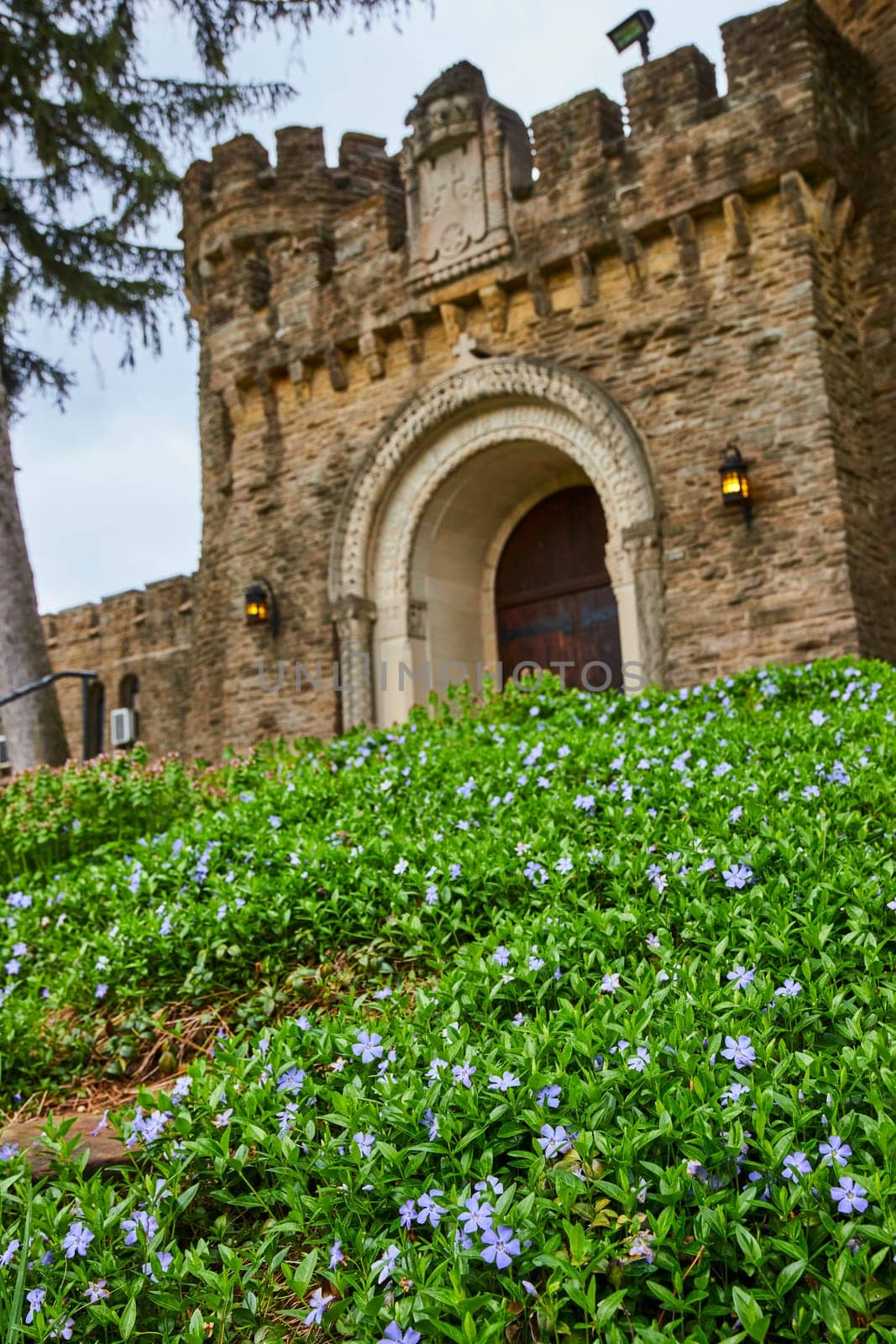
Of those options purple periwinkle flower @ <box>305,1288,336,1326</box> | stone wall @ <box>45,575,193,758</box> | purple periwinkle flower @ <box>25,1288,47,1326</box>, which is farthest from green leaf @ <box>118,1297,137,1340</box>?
stone wall @ <box>45,575,193,758</box>

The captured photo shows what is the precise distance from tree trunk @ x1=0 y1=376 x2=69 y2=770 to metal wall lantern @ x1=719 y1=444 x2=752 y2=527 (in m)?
6.56

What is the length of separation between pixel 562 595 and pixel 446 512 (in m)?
1.43

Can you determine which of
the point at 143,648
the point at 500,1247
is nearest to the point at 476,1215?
the point at 500,1247

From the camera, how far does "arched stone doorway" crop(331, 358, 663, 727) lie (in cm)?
977

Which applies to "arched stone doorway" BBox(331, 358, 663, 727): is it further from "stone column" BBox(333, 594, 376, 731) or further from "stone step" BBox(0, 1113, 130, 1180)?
"stone step" BBox(0, 1113, 130, 1180)

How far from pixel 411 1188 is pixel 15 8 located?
12.5 metres

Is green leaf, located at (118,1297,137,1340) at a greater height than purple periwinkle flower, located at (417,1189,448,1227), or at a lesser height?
lesser

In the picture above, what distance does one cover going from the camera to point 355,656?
1067cm

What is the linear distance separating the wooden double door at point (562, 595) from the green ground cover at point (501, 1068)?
19.6 feet

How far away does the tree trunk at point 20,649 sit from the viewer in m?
10.6

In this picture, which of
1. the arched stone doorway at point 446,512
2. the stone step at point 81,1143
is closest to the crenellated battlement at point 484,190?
the arched stone doorway at point 446,512

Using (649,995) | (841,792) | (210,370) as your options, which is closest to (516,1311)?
(649,995)

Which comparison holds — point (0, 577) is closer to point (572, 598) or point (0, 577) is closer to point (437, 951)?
point (572, 598)

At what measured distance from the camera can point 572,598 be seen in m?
11.0
